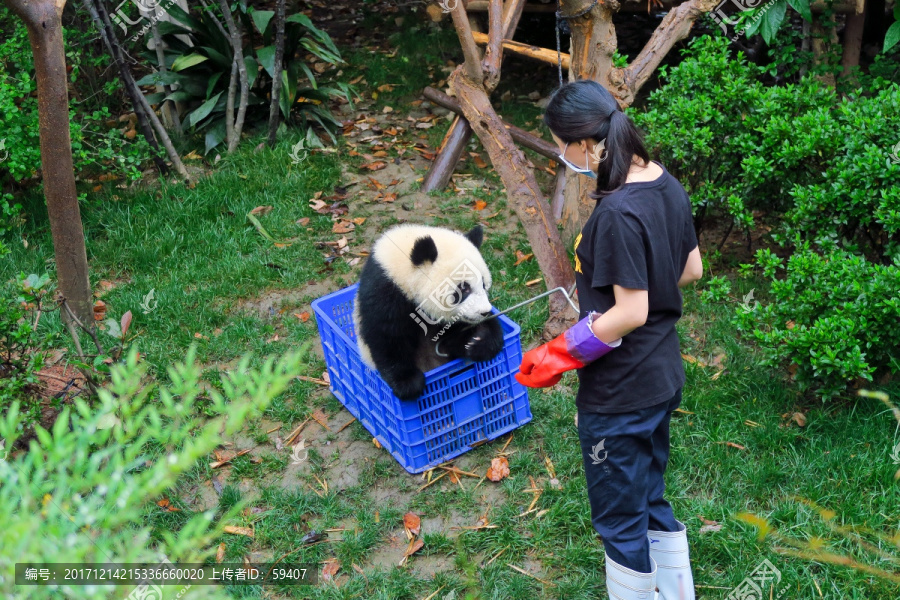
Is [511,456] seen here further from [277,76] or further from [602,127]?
[277,76]

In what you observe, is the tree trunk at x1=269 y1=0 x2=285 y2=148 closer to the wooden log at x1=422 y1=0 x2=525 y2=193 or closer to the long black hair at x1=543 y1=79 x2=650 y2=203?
the wooden log at x1=422 y1=0 x2=525 y2=193

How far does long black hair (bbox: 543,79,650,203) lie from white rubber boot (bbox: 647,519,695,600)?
1276 mm

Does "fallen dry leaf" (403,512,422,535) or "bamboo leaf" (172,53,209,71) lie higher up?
"bamboo leaf" (172,53,209,71)

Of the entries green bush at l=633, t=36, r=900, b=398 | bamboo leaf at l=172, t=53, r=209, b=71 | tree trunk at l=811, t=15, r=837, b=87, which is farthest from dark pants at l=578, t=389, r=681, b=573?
bamboo leaf at l=172, t=53, r=209, b=71

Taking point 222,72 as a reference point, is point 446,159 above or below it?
below

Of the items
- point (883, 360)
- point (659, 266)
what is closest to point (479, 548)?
point (659, 266)

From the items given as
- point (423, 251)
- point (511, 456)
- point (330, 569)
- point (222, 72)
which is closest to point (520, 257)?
point (511, 456)

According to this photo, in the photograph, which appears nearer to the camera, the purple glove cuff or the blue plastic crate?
the purple glove cuff

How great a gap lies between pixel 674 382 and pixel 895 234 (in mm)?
1922

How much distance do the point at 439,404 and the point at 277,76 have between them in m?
3.51

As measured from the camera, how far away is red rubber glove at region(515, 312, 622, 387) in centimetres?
213

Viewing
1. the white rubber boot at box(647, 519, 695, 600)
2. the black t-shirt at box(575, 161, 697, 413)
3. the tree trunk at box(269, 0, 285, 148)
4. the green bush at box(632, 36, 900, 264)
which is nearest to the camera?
the black t-shirt at box(575, 161, 697, 413)

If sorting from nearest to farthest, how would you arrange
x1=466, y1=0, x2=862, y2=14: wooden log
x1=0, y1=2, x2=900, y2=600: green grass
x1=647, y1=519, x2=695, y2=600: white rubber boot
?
x1=647, y1=519, x2=695, y2=600: white rubber boot, x1=0, y1=2, x2=900, y2=600: green grass, x1=466, y1=0, x2=862, y2=14: wooden log

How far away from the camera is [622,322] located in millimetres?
2047
